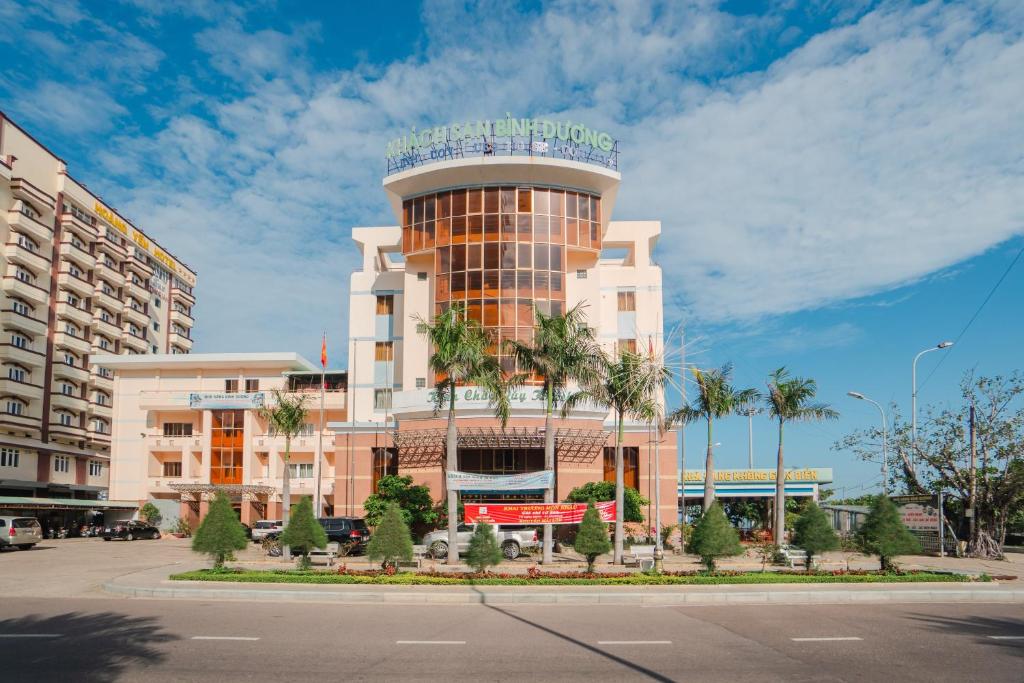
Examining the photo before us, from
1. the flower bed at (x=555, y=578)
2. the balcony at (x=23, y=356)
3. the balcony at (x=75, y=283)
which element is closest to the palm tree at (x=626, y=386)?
the flower bed at (x=555, y=578)

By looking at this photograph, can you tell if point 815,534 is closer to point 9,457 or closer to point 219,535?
point 219,535

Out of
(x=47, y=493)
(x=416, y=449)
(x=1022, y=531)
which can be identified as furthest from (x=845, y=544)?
(x=47, y=493)

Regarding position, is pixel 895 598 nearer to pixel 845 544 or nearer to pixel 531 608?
pixel 845 544

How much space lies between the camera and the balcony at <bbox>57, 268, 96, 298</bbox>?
7262 cm

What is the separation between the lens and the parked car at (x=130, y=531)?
55.4m

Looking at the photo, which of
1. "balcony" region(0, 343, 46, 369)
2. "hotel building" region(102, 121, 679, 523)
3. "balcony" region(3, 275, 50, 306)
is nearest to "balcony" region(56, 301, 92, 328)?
"balcony" region(3, 275, 50, 306)

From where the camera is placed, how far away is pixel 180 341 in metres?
93.9

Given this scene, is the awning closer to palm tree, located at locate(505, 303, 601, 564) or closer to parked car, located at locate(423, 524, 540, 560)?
parked car, located at locate(423, 524, 540, 560)

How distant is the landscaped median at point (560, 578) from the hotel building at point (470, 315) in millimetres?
17483

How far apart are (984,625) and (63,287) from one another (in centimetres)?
7509

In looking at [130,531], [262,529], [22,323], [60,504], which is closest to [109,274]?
[22,323]

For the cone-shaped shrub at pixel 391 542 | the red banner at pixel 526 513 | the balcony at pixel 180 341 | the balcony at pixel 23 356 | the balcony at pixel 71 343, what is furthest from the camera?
Result: the balcony at pixel 180 341

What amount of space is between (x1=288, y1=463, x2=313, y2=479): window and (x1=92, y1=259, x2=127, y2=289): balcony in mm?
29765

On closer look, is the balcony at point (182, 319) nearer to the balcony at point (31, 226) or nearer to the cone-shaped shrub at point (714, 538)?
the balcony at point (31, 226)
